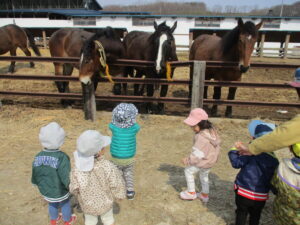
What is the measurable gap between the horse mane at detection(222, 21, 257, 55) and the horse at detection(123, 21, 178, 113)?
116 centimetres

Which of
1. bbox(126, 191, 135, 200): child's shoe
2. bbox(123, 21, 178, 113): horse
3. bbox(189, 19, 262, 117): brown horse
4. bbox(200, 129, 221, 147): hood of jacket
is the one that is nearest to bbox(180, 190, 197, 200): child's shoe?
bbox(126, 191, 135, 200): child's shoe

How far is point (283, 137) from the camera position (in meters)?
1.75

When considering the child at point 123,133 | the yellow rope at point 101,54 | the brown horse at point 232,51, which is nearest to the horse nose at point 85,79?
the yellow rope at point 101,54

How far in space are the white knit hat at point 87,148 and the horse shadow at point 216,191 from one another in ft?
5.07

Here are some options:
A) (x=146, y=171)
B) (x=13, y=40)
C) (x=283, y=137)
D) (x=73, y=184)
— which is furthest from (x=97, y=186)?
(x=13, y=40)

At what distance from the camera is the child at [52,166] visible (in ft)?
7.02

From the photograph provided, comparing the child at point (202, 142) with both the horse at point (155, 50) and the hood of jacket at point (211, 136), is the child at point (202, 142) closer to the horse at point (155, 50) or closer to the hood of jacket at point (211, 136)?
the hood of jacket at point (211, 136)

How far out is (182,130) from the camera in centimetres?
501

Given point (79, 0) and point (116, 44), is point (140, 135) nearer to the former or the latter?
point (116, 44)

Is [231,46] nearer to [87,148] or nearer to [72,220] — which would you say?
[87,148]

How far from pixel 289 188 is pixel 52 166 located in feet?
6.23

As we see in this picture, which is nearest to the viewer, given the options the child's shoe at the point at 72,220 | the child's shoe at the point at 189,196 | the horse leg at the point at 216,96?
the child's shoe at the point at 72,220

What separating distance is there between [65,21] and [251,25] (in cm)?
2610

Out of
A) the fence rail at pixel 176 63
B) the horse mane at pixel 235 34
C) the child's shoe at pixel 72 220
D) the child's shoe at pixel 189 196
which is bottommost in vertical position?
the child's shoe at pixel 72 220
